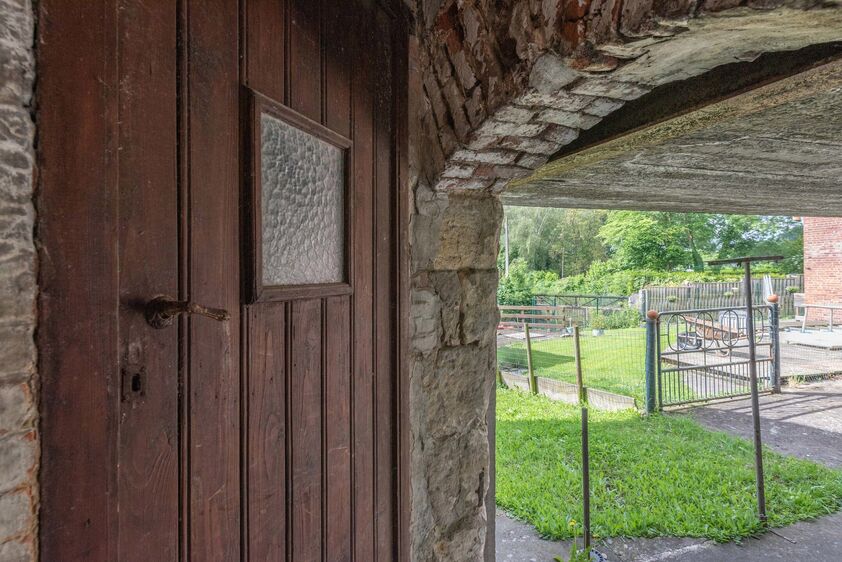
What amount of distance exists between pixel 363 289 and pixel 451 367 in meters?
0.52

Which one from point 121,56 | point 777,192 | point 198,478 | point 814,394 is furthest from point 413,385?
point 814,394

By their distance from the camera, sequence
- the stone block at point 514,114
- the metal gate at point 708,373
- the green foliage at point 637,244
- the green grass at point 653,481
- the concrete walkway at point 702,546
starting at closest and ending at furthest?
the stone block at point 514,114, the concrete walkway at point 702,546, the green grass at point 653,481, the metal gate at point 708,373, the green foliage at point 637,244

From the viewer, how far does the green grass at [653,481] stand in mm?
3463

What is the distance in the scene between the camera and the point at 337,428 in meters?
1.20

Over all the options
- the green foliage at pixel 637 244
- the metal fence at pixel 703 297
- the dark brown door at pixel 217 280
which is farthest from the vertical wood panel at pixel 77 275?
the green foliage at pixel 637 244

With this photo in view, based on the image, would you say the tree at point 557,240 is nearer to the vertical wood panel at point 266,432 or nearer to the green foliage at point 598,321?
the green foliage at point 598,321

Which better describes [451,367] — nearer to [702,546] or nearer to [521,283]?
[702,546]

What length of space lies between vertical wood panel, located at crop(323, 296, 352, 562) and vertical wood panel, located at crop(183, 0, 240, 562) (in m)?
0.28

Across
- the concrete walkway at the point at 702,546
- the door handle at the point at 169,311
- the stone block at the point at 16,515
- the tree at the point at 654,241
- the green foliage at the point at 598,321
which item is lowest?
the concrete walkway at the point at 702,546

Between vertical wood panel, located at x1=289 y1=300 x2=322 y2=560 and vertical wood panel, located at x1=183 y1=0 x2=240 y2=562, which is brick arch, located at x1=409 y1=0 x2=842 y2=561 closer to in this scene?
vertical wood panel, located at x1=289 y1=300 x2=322 y2=560

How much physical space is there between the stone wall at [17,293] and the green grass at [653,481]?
3.41 metres

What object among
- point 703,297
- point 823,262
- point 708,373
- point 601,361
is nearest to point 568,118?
point 708,373

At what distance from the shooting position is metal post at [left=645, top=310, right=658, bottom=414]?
571 cm

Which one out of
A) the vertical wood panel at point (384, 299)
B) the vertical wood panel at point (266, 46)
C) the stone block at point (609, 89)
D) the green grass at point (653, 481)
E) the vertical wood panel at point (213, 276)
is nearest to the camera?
the vertical wood panel at point (213, 276)
